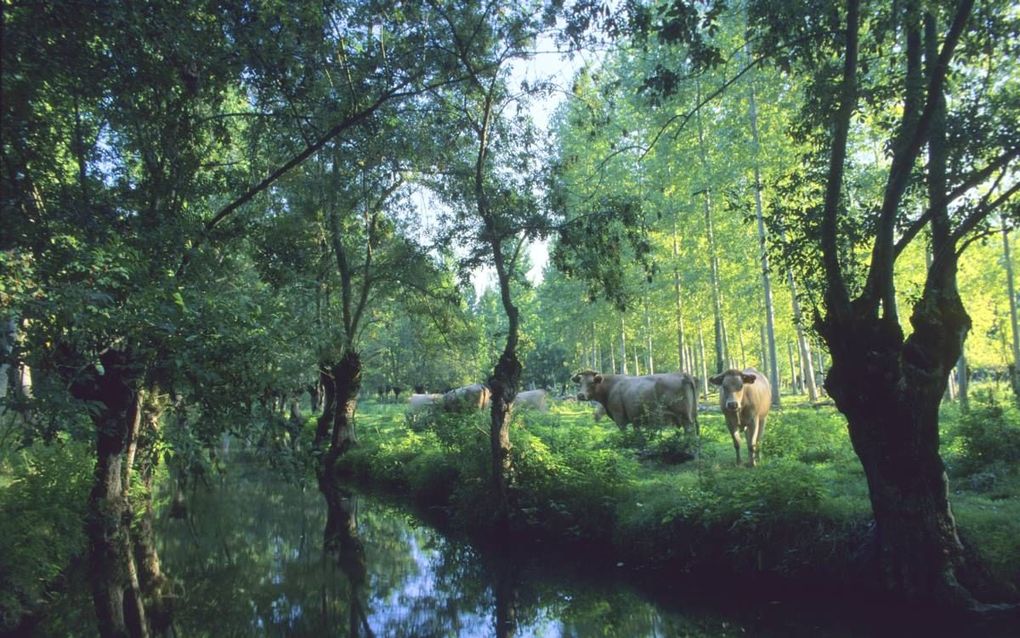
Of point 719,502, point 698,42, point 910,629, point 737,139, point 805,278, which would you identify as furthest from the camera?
point 737,139

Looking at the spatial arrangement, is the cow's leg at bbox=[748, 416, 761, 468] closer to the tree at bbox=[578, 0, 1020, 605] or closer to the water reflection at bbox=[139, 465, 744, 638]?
the water reflection at bbox=[139, 465, 744, 638]

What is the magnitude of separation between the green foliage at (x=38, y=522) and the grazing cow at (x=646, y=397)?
1090cm

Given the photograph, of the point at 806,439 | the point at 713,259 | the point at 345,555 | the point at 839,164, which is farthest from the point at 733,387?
the point at 713,259

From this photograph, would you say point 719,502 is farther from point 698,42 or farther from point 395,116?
point 395,116

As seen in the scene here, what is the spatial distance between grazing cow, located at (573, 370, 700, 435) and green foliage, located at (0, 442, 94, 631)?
10902 mm

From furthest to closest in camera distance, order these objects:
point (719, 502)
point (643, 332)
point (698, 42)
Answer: point (643, 332) < point (719, 502) < point (698, 42)

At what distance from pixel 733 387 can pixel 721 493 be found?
12.3 ft

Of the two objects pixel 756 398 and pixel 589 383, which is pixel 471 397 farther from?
pixel 756 398

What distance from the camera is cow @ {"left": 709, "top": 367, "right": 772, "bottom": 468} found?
1187cm

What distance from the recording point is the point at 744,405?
1220cm

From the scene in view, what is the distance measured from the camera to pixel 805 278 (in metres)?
7.78

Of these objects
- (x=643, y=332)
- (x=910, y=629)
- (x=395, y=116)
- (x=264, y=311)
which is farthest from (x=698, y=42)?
(x=643, y=332)

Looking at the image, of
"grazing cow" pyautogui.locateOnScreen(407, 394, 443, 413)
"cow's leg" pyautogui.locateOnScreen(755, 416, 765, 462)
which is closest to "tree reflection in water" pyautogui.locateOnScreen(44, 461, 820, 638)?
"cow's leg" pyautogui.locateOnScreen(755, 416, 765, 462)

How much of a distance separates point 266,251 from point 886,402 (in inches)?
459
